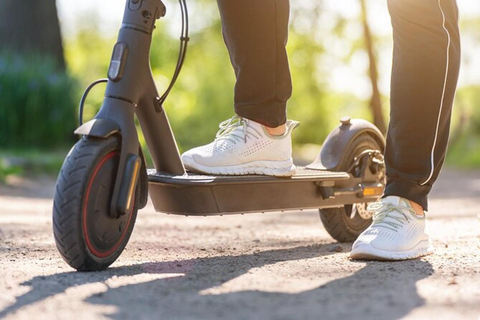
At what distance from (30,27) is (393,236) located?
6.88m

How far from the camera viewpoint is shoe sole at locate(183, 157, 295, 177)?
238cm

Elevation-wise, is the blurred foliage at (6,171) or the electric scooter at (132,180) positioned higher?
the electric scooter at (132,180)

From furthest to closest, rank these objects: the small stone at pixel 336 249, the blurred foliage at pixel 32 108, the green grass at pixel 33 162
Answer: the blurred foliage at pixel 32 108 < the green grass at pixel 33 162 < the small stone at pixel 336 249

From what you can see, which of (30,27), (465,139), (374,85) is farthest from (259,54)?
Answer: (465,139)

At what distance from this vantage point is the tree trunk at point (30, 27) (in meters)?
8.44

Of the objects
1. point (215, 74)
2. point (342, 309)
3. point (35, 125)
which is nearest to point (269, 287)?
point (342, 309)

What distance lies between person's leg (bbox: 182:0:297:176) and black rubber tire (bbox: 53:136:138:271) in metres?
0.41

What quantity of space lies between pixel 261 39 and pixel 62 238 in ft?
Result: 2.77

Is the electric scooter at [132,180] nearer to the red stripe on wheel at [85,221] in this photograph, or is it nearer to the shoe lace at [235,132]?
the red stripe on wheel at [85,221]

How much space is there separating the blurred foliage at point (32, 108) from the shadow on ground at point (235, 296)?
18.4 ft

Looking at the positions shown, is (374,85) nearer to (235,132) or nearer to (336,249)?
(336,249)

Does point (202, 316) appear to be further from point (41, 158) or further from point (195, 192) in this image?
point (41, 158)

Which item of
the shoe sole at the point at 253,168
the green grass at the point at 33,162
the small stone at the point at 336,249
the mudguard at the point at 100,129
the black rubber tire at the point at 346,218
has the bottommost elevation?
the green grass at the point at 33,162

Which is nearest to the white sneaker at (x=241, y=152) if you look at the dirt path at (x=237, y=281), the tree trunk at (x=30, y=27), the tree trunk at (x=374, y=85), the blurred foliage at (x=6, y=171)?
the dirt path at (x=237, y=281)
